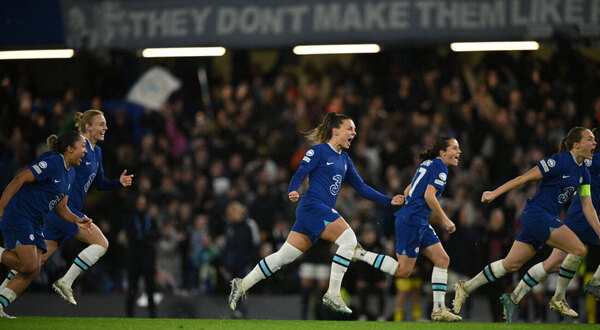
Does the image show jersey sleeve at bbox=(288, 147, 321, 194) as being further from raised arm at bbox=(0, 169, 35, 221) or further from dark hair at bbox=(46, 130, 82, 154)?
raised arm at bbox=(0, 169, 35, 221)

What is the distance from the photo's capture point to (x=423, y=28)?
12.8m

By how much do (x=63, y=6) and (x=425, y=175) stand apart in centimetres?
683

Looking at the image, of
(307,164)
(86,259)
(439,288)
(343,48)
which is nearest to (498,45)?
(343,48)

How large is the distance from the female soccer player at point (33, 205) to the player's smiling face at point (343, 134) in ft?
8.44

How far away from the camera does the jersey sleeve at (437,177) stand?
9.10 meters

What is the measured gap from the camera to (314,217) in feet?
29.2

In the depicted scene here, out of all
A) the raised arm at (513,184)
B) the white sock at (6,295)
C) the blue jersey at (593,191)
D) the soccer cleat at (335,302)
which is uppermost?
the raised arm at (513,184)

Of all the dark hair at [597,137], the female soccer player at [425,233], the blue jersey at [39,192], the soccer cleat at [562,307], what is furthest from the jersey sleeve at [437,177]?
the blue jersey at [39,192]

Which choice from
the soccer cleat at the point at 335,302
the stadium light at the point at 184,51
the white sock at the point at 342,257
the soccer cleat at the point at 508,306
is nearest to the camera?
the soccer cleat at the point at 335,302

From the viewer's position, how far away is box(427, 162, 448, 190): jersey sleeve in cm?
910

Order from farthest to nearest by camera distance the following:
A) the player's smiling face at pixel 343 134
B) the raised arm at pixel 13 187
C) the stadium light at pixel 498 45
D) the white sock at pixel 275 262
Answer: the stadium light at pixel 498 45
the player's smiling face at pixel 343 134
the white sock at pixel 275 262
the raised arm at pixel 13 187

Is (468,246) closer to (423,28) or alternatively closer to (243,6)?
(423,28)

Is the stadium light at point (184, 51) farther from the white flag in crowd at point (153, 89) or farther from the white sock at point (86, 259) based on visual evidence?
the white sock at point (86, 259)

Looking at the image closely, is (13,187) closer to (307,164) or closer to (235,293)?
(235,293)
